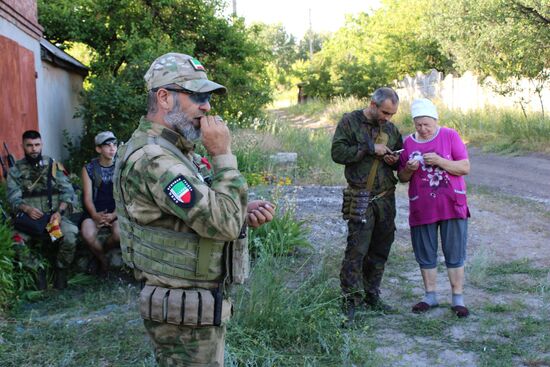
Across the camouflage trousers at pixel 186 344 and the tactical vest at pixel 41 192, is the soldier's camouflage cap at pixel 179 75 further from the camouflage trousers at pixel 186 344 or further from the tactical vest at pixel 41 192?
the tactical vest at pixel 41 192

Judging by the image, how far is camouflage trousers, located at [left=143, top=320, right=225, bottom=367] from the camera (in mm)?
Answer: 2445

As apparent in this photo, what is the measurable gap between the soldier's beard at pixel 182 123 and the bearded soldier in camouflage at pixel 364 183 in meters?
2.50

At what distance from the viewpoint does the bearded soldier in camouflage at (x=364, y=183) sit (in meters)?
4.74

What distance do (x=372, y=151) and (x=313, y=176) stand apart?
6170 millimetres

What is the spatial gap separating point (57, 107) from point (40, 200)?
4.54 meters

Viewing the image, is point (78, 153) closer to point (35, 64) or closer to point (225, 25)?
point (35, 64)

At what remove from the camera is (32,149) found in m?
5.78

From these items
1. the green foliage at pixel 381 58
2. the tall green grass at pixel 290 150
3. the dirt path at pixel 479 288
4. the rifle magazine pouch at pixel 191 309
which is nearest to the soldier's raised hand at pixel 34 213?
the dirt path at pixel 479 288

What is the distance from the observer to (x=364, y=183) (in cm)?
481

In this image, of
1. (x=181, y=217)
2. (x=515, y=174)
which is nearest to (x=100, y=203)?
(x=181, y=217)

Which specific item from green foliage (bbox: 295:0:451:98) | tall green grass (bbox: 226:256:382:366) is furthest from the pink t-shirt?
green foliage (bbox: 295:0:451:98)

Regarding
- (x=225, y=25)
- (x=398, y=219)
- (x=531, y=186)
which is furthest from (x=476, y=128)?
(x=398, y=219)

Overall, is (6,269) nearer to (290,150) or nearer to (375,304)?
(375,304)

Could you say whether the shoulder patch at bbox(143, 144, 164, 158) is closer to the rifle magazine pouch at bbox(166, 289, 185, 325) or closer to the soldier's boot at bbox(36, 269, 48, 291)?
the rifle magazine pouch at bbox(166, 289, 185, 325)
